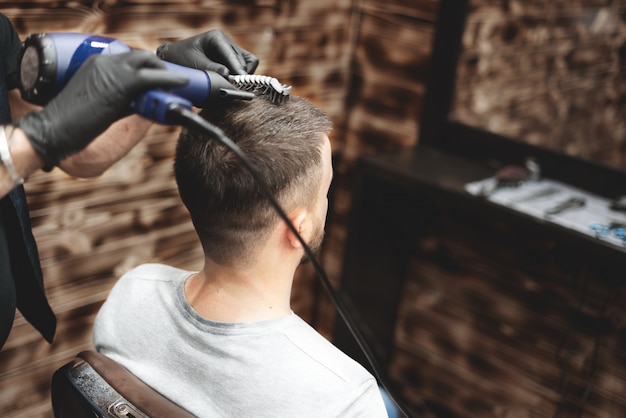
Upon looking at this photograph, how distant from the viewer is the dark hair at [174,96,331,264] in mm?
1095

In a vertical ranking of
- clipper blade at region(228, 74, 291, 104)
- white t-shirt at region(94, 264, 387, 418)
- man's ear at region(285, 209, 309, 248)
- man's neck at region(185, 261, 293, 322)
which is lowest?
white t-shirt at region(94, 264, 387, 418)

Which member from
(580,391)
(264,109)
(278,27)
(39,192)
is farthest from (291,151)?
(580,391)

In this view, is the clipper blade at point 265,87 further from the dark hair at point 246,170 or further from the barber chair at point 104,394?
the barber chair at point 104,394

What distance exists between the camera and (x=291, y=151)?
1.12m

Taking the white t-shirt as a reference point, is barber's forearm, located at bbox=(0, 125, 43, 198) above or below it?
above

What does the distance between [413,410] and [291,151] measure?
67.2 inches

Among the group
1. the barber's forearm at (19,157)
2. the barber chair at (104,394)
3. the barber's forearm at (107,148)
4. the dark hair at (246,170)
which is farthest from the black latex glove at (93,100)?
the barber's forearm at (107,148)

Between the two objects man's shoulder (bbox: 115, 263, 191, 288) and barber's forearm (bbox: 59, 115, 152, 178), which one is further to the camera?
barber's forearm (bbox: 59, 115, 152, 178)

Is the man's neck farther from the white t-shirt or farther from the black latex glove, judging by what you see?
the black latex glove

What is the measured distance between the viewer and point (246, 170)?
1.08 m

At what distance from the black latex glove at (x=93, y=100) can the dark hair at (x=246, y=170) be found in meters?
0.20

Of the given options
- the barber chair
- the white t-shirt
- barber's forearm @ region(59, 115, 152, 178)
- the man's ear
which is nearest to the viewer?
the barber chair

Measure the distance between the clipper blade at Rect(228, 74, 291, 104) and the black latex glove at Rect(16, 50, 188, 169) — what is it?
24cm

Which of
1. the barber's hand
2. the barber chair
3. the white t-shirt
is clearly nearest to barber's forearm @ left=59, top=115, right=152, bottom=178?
the barber's hand
